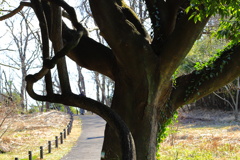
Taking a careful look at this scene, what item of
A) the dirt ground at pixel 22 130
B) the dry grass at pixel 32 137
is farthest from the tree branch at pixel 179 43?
the dirt ground at pixel 22 130

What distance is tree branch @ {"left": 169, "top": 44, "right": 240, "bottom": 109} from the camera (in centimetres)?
739

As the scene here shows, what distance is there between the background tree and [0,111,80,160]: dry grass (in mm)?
6893

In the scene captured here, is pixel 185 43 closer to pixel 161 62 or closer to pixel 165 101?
pixel 161 62

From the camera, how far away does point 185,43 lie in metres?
6.35

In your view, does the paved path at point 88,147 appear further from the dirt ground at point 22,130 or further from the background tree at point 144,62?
the background tree at point 144,62

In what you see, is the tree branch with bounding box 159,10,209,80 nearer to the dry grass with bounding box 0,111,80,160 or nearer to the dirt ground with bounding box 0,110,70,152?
the dry grass with bounding box 0,111,80,160

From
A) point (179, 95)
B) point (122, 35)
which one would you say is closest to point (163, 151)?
point (179, 95)

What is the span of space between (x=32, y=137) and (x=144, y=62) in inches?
542

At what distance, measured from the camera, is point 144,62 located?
6508mm

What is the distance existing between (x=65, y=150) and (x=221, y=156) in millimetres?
7103

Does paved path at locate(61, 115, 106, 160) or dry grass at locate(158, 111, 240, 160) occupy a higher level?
dry grass at locate(158, 111, 240, 160)

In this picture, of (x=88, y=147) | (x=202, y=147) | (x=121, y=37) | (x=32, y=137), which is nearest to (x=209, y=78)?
(x=121, y=37)

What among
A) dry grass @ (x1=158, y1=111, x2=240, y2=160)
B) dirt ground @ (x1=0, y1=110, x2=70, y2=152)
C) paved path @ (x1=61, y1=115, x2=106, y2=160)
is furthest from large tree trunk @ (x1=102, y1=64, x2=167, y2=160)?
dirt ground @ (x1=0, y1=110, x2=70, y2=152)

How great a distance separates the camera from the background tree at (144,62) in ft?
20.2
